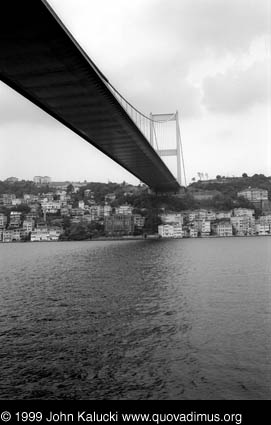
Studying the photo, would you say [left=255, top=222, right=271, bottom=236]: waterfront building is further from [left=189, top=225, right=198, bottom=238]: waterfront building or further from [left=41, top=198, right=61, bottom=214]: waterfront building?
[left=41, top=198, right=61, bottom=214]: waterfront building

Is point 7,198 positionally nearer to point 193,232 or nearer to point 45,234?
point 45,234

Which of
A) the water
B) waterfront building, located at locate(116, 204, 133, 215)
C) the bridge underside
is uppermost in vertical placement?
the bridge underside

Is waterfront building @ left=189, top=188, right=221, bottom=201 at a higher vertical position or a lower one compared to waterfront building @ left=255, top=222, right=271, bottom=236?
higher

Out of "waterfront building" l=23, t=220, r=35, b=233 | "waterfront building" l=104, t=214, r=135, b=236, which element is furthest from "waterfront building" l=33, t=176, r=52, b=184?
"waterfront building" l=104, t=214, r=135, b=236

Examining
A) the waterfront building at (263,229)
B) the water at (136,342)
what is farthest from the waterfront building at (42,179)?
the water at (136,342)

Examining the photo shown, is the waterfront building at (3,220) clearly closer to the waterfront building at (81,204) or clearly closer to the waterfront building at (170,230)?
the waterfront building at (81,204)

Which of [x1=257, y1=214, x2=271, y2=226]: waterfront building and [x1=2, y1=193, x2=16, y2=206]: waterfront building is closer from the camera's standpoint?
[x1=257, y1=214, x2=271, y2=226]: waterfront building

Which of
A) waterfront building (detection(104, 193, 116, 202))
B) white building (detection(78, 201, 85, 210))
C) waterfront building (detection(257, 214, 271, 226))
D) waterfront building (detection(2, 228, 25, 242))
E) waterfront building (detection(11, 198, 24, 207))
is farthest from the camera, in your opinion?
waterfront building (detection(11, 198, 24, 207))

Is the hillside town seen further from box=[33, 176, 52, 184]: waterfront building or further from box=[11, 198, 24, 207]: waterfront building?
box=[33, 176, 52, 184]: waterfront building

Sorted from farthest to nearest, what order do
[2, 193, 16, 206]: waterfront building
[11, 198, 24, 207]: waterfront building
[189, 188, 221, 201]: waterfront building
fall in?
1. [2, 193, 16, 206]: waterfront building
2. [11, 198, 24, 207]: waterfront building
3. [189, 188, 221, 201]: waterfront building
